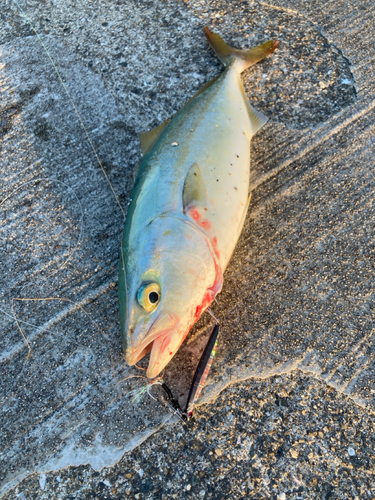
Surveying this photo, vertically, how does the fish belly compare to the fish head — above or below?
above

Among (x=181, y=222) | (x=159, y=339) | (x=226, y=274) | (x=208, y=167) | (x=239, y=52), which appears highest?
(x=239, y=52)

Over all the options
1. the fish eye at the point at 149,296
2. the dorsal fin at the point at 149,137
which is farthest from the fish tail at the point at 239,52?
the fish eye at the point at 149,296

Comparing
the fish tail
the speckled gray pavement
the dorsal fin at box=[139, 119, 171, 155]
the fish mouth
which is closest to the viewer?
the fish mouth

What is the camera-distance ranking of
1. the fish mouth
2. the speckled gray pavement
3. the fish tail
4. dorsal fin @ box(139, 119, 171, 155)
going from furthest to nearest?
the fish tail, dorsal fin @ box(139, 119, 171, 155), the speckled gray pavement, the fish mouth

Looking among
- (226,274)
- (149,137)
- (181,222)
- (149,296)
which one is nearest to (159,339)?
(149,296)

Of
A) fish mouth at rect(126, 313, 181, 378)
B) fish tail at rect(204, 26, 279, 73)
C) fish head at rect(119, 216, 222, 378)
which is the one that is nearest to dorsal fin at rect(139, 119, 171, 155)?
fish head at rect(119, 216, 222, 378)

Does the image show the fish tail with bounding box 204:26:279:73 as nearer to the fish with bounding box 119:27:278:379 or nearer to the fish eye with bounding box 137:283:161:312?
the fish with bounding box 119:27:278:379

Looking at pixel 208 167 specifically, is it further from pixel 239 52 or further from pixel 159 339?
pixel 239 52
